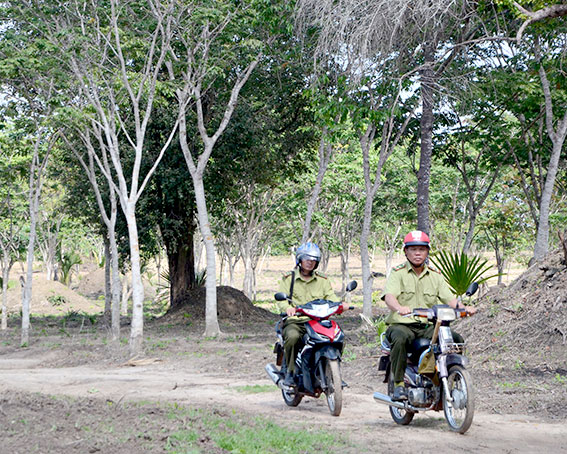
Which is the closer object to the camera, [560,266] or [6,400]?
[6,400]

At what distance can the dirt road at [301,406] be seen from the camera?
607 cm

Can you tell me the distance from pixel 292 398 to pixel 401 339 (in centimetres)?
201

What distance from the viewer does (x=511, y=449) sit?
5.86 meters

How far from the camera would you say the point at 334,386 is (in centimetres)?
732

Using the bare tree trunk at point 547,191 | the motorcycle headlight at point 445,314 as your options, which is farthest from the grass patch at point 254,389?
the bare tree trunk at point 547,191

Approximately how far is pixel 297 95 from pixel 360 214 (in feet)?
48.5

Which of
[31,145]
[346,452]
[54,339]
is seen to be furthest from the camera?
[54,339]

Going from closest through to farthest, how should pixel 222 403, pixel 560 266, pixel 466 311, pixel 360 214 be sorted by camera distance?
1. pixel 466 311
2. pixel 222 403
3. pixel 560 266
4. pixel 360 214

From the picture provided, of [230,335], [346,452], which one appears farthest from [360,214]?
[346,452]

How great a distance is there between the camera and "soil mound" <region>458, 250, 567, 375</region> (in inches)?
410

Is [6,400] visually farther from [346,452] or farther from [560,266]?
[560,266]

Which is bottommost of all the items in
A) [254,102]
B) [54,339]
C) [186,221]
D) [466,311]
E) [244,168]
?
[54,339]

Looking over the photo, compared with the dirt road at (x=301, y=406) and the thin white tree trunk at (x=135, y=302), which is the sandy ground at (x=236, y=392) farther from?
the thin white tree trunk at (x=135, y=302)

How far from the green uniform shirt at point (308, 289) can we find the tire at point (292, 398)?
1.03 meters
